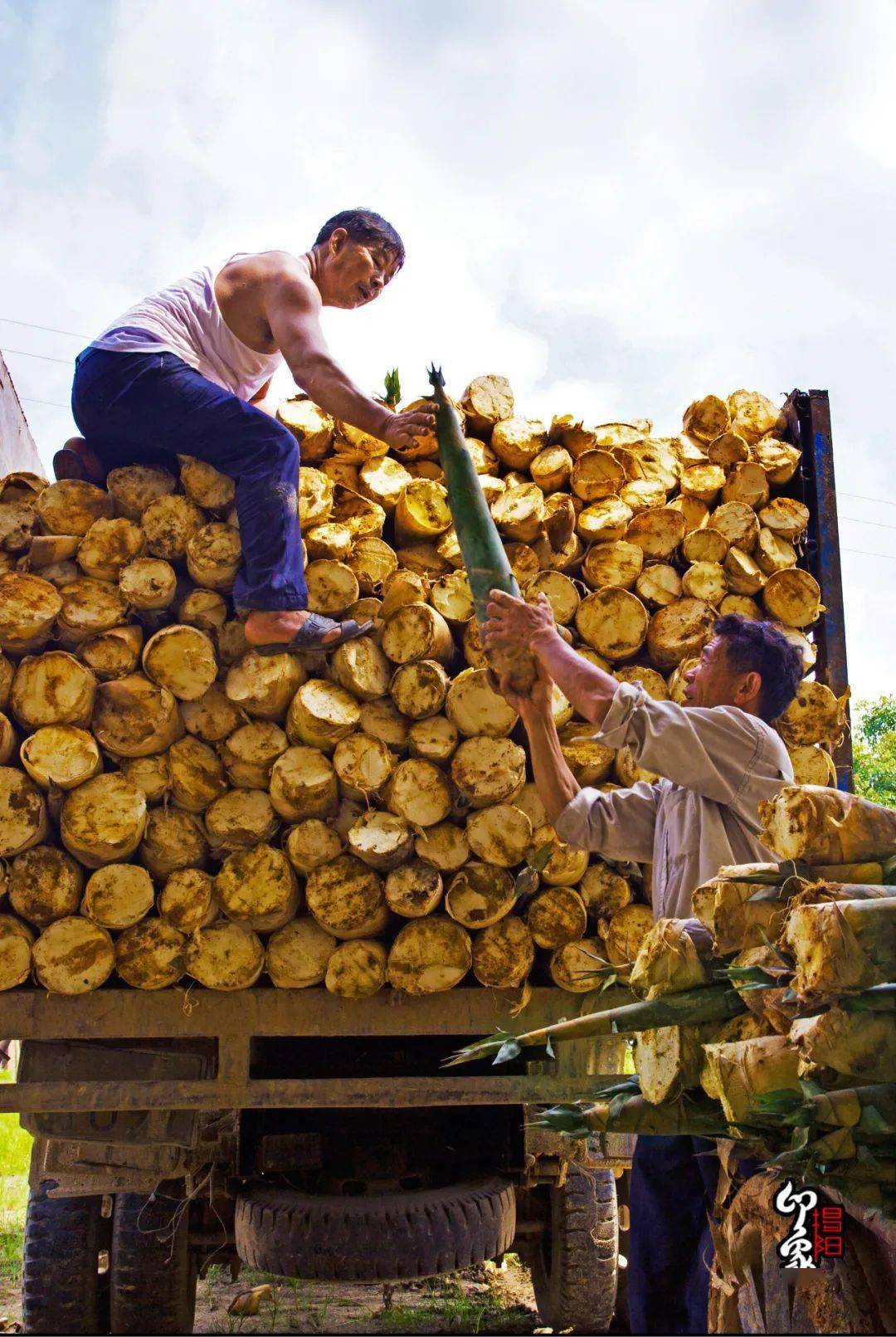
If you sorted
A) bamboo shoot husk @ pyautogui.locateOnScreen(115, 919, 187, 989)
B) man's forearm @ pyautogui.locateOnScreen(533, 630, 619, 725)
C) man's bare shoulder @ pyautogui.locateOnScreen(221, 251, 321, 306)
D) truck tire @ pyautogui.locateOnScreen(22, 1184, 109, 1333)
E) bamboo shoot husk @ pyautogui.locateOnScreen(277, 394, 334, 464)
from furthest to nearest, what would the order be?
truck tire @ pyautogui.locateOnScreen(22, 1184, 109, 1333), bamboo shoot husk @ pyautogui.locateOnScreen(277, 394, 334, 464), man's bare shoulder @ pyautogui.locateOnScreen(221, 251, 321, 306), bamboo shoot husk @ pyautogui.locateOnScreen(115, 919, 187, 989), man's forearm @ pyautogui.locateOnScreen(533, 630, 619, 725)

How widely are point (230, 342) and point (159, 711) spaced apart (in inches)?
49.3

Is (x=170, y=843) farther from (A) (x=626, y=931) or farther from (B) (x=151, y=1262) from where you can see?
(B) (x=151, y=1262)

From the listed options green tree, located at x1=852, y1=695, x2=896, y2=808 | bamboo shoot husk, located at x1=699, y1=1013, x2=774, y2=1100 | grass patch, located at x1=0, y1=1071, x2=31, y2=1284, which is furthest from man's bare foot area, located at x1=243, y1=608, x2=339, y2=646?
green tree, located at x1=852, y1=695, x2=896, y2=808

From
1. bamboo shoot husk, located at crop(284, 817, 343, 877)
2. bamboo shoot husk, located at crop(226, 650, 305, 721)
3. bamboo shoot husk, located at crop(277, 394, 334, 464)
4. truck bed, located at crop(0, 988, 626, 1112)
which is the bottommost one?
truck bed, located at crop(0, 988, 626, 1112)

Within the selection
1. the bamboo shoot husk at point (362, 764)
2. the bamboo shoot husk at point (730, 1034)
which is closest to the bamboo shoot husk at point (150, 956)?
the bamboo shoot husk at point (362, 764)

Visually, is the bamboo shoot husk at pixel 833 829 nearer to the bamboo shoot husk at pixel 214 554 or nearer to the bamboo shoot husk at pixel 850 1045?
the bamboo shoot husk at pixel 850 1045

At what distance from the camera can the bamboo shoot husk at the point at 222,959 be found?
2.88 meters

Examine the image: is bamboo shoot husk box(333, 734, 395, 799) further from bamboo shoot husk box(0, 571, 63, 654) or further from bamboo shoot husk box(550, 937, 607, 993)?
bamboo shoot husk box(0, 571, 63, 654)

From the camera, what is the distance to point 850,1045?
1.22 m

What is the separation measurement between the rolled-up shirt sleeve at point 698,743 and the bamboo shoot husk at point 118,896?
1331mm

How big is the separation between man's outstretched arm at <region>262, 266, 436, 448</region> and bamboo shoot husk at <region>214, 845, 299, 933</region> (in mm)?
1206

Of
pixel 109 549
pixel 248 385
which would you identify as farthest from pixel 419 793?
Answer: pixel 248 385

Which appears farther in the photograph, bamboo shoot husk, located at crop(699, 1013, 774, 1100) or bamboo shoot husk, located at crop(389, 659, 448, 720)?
bamboo shoot husk, located at crop(389, 659, 448, 720)

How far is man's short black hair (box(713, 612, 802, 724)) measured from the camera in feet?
9.08
